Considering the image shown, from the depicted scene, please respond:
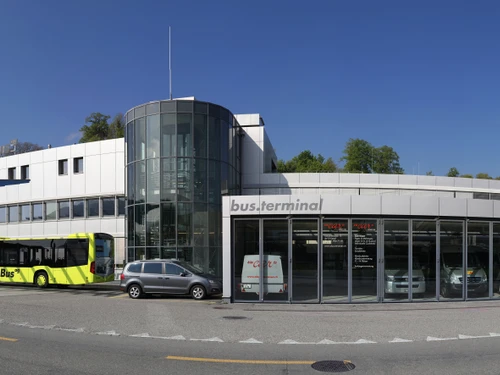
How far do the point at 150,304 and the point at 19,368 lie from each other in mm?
9659

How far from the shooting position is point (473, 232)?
60.7 feet

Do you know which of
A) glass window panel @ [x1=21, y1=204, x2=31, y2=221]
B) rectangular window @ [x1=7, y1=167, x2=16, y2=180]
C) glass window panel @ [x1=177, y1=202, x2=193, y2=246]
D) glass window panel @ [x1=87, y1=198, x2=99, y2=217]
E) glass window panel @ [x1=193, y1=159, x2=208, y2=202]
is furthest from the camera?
rectangular window @ [x1=7, y1=167, x2=16, y2=180]

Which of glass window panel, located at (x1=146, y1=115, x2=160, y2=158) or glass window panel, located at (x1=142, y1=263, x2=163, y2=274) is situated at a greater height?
glass window panel, located at (x1=146, y1=115, x2=160, y2=158)

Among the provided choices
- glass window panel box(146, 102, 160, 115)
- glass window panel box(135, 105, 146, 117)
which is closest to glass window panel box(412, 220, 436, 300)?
glass window panel box(146, 102, 160, 115)

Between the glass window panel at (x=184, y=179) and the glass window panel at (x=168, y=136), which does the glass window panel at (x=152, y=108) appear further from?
the glass window panel at (x=184, y=179)

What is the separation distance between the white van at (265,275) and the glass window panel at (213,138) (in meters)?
10.3

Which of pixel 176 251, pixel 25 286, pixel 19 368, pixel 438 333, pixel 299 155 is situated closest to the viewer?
pixel 19 368

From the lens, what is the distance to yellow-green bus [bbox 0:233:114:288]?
80.4 feet

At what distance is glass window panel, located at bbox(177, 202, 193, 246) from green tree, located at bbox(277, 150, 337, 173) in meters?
58.2

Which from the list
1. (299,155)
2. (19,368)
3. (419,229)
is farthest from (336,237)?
(299,155)

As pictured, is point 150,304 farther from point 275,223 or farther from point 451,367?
point 451,367

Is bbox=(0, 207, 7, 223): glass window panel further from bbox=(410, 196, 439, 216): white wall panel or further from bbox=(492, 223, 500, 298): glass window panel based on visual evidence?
bbox=(492, 223, 500, 298): glass window panel

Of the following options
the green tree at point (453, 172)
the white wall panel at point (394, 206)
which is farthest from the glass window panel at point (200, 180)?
the green tree at point (453, 172)

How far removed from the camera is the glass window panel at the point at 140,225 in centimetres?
2562
